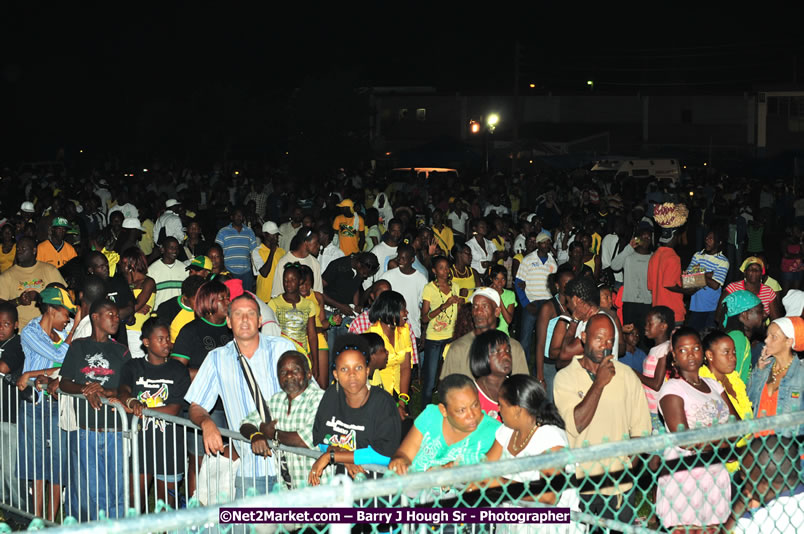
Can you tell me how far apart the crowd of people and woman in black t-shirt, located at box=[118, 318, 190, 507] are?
2 cm

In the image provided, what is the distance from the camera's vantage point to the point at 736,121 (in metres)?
70.2

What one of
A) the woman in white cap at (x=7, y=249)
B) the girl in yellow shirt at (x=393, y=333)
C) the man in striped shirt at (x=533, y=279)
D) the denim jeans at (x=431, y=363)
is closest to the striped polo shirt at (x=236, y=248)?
the woman in white cap at (x=7, y=249)

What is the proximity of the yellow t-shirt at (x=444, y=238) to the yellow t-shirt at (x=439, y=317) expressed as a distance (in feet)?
13.0

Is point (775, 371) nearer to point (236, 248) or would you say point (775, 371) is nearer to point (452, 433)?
point (452, 433)

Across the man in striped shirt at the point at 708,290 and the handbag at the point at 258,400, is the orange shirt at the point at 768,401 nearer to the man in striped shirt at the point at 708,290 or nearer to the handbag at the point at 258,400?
the handbag at the point at 258,400

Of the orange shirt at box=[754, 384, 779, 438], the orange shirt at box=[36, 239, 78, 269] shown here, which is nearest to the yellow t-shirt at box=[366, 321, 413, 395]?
the orange shirt at box=[754, 384, 779, 438]

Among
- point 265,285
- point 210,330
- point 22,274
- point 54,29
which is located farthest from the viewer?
point 54,29

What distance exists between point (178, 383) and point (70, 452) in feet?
2.84

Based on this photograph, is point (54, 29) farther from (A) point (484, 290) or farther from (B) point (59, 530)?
(B) point (59, 530)

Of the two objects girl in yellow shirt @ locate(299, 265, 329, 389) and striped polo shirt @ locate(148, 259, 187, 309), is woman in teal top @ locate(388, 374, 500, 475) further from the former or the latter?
striped polo shirt @ locate(148, 259, 187, 309)

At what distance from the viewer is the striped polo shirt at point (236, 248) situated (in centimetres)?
1284

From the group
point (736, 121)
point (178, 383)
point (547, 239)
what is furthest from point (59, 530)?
point (736, 121)

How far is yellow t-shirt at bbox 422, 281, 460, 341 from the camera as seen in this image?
378 inches

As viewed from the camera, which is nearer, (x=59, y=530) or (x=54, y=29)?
(x=59, y=530)
